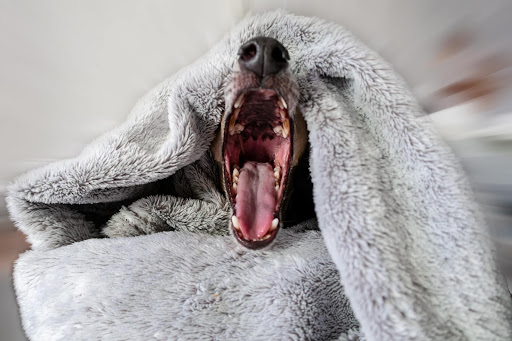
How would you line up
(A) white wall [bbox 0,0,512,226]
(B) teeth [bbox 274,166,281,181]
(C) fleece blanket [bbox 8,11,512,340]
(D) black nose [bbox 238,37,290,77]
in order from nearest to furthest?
(C) fleece blanket [bbox 8,11,512,340], (D) black nose [bbox 238,37,290,77], (B) teeth [bbox 274,166,281,181], (A) white wall [bbox 0,0,512,226]

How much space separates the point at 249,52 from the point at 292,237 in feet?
1.15

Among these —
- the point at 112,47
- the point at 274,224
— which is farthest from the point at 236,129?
the point at 112,47

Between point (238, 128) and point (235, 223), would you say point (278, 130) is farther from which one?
point (235, 223)

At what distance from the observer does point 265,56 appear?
601 mm

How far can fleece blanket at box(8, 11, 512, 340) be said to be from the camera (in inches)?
19.2

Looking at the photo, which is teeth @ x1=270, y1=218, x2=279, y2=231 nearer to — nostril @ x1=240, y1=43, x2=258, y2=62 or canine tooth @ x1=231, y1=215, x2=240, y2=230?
canine tooth @ x1=231, y1=215, x2=240, y2=230

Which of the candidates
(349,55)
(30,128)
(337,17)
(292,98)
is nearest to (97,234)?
(30,128)

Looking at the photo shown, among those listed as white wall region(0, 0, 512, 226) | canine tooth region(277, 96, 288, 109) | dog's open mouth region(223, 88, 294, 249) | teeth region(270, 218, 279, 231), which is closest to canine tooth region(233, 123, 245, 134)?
dog's open mouth region(223, 88, 294, 249)

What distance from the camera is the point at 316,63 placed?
0.65 m

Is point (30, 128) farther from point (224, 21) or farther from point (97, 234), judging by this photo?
point (224, 21)

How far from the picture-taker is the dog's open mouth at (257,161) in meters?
0.65

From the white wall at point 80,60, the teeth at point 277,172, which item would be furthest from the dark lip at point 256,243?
the white wall at point 80,60

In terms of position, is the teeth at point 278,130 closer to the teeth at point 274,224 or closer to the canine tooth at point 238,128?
the canine tooth at point 238,128

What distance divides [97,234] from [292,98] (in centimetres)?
53
